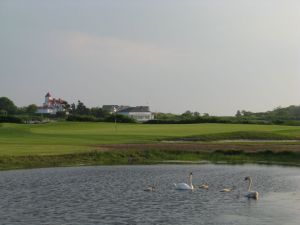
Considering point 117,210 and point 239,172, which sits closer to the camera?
point 117,210

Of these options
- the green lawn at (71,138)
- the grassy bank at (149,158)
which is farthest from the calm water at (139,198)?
the green lawn at (71,138)

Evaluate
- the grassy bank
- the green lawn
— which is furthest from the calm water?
the green lawn

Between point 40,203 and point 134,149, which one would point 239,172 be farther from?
point 40,203

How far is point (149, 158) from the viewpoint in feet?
194

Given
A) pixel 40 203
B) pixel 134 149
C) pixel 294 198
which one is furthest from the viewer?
pixel 134 149

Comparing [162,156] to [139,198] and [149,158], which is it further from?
[139,198]

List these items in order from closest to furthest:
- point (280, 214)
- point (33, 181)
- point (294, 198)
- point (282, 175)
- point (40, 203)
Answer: point (280, 214)
point (40, 203)
point (294, 198)
point (33, 181)
point (282, 175)

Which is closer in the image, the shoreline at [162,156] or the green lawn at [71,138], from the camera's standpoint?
the shoreline at [162,156]

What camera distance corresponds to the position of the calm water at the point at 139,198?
27422 millimetres

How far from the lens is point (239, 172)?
48.3 meters

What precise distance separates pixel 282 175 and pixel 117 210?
2051cm

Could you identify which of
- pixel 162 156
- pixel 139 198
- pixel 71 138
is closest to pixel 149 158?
pixel 162 156

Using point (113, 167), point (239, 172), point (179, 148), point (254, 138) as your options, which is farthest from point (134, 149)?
point (254, 138)

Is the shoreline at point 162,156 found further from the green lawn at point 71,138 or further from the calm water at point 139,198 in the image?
the calm water at point 139,198
